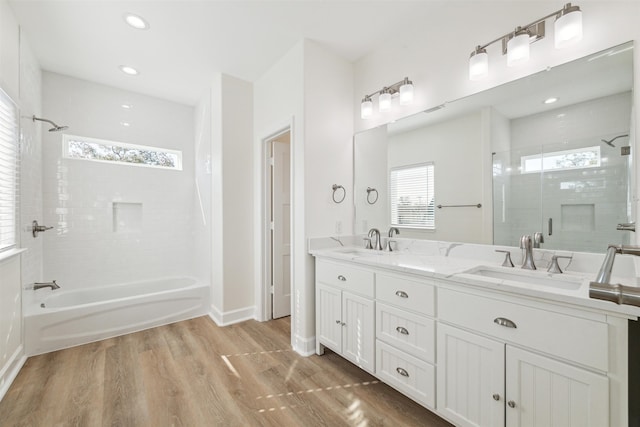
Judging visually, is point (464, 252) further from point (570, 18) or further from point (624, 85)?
point (570, 18)

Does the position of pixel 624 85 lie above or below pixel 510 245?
above

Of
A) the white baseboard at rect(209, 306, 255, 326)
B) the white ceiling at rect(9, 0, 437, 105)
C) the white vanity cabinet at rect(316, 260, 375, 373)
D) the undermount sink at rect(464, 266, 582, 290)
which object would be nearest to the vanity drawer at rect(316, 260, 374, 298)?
the white vanity cabinet at rect(316, 260, 375, 373)

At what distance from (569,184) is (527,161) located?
24 centimetres

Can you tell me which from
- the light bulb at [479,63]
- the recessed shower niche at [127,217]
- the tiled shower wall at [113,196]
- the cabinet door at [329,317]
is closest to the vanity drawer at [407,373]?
the cabinet door at [329,317]

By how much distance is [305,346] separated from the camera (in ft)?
7.71

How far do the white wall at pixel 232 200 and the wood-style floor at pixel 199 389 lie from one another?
0.59m

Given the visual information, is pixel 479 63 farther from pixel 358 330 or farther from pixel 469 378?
pixel 358 330

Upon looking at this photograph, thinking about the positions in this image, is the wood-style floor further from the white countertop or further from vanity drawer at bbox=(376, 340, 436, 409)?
the white countertop

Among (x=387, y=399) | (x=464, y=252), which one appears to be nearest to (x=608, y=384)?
(x=464, y=252)

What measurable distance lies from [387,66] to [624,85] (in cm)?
156

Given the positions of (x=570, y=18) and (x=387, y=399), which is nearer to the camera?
(x=570, y=18)

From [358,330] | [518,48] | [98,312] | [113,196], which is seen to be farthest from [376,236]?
[113,196]

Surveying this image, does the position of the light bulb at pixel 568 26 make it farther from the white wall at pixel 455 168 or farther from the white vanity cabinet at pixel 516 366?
the white vanity cabinet at pixel 516 366

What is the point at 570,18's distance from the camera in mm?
1372
